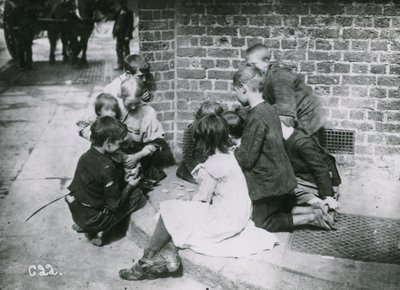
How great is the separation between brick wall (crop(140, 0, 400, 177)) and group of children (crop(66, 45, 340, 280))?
1.77 feet

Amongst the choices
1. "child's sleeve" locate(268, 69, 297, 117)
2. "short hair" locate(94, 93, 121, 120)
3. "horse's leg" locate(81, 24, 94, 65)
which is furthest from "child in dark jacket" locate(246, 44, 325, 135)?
"horse's leg" locate(81, 24, 94, 65)

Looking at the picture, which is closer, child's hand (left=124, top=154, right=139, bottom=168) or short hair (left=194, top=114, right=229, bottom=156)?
short hair (left=194, top=114, right=229, bottom=156)

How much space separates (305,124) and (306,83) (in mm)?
502

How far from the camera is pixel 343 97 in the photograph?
591 cm

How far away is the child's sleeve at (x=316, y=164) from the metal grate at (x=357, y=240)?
35 cm

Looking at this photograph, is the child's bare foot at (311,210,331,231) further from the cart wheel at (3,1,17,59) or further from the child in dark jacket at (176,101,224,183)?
the cart wheel at (3,1,17,59)

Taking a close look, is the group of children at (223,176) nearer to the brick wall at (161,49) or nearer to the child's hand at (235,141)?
the child's hand at (235,141)

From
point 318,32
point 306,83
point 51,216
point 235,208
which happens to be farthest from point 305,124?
point 51,216

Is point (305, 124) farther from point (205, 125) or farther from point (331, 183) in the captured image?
point (205, 125)

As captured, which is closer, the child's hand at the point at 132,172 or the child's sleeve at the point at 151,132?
the child's hand at the point at 132,172

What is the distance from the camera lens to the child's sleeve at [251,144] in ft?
14.5

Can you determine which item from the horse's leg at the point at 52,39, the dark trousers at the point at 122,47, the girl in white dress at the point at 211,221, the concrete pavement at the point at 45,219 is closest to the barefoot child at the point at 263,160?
the girl in white dress at the point at 211,221

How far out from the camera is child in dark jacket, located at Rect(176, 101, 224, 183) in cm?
545

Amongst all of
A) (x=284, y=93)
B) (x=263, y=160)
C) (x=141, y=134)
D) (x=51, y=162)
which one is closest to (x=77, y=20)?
(x=51, y=162)
